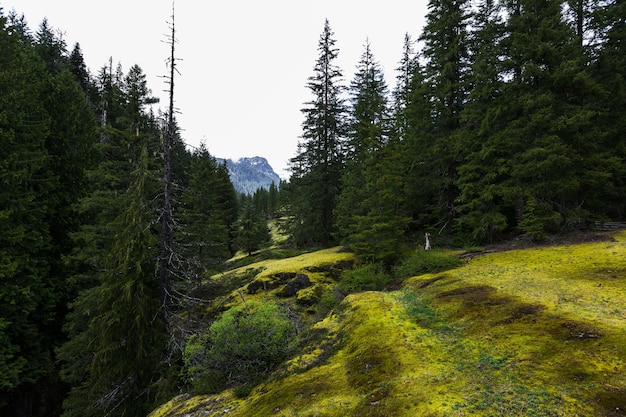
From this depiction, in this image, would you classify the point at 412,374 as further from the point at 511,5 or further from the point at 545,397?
the point at 511,5

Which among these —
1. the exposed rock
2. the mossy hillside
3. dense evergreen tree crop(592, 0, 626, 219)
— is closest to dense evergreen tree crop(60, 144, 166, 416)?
the mossy hillside

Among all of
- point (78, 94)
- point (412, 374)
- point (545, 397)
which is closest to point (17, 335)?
point (78, 94)

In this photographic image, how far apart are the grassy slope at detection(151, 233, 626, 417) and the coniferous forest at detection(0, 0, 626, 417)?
5871 mm

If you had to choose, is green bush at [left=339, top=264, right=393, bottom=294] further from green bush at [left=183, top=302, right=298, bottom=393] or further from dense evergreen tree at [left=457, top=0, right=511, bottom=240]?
green bush at [left=183, top=302, right=298, bottom=393]

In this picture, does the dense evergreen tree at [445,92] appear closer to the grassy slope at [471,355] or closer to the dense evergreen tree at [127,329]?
the grassy slope at [471,355]

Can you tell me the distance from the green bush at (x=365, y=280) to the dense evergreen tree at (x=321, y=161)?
1148 centimetres

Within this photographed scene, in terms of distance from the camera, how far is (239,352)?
9.02 m

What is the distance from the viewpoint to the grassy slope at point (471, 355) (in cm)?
527

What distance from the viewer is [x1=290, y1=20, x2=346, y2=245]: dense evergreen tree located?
29.1 metres

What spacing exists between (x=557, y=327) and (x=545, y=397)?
2.77 metres

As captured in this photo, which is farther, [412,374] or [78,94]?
[78,94]

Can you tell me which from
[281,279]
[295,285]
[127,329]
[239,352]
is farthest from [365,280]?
[127,329]

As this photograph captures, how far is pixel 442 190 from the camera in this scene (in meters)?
24.3

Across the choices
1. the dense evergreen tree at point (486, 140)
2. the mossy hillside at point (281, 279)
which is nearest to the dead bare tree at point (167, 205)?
the mossy hillside at point (281, 279)
